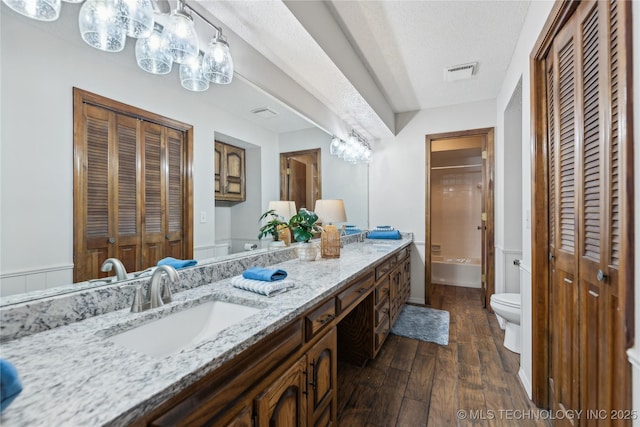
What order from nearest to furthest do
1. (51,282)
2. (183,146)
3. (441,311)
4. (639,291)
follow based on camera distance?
(639,291)
(51,282)
(183,146)
(441,311)

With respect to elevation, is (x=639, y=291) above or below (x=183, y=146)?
below

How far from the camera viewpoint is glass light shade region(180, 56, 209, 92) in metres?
1.24

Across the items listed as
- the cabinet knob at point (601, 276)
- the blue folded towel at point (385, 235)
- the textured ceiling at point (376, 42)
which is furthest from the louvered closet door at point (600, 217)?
the blue folded towel at point (385, 235)

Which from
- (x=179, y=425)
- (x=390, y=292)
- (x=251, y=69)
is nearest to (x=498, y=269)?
(x=390, y=292)

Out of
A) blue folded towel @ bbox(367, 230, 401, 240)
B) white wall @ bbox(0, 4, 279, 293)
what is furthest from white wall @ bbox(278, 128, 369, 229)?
white wall @ bbox(0, 4, 279, 293)

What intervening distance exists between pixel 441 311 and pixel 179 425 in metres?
3.13

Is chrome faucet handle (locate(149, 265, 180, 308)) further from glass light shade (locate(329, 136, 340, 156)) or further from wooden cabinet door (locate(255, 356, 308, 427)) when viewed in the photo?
glass light shade (locate(329, 136, 340, 156))

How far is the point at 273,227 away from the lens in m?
1.84

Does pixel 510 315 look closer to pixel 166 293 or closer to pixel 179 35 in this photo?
pixel 166 293

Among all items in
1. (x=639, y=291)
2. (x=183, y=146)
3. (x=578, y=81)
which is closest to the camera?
(x=639, y=291)

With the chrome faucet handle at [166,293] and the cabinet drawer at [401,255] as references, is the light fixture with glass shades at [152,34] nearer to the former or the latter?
the chrome faucet handle at [166,293]

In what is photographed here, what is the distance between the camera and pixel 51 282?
33.6 inches

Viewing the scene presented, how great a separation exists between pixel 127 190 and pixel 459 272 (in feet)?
14.4

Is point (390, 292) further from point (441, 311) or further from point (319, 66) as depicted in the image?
point (319, 66)
